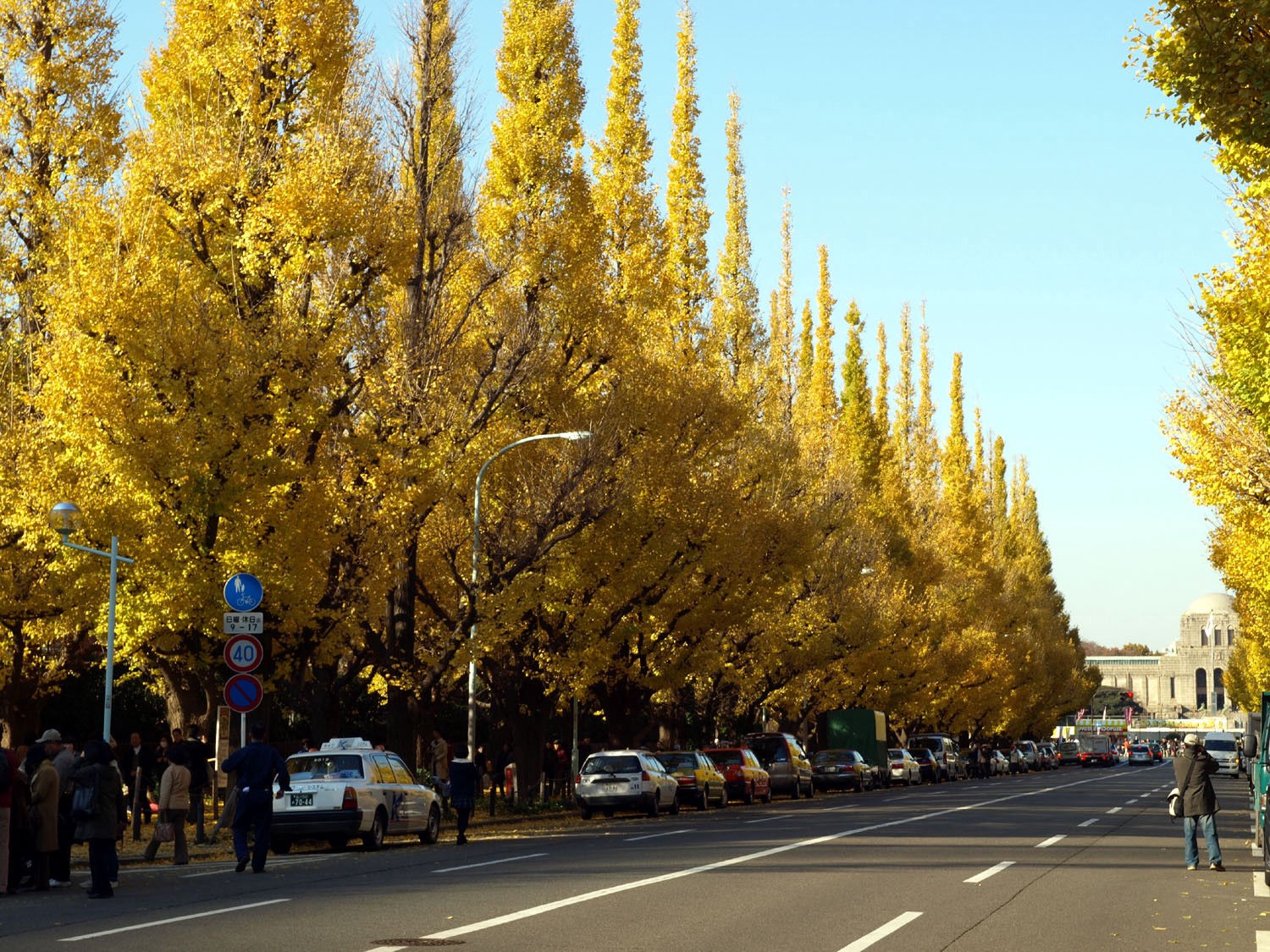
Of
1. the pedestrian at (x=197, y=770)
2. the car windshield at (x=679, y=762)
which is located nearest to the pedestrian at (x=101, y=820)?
the pedestrian at (x=197, y=770)

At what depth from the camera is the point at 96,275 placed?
24.2 m

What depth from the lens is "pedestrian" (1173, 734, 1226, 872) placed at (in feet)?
63.3

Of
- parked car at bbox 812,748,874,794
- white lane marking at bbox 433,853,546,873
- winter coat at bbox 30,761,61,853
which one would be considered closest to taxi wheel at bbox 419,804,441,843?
white lane marking at bbox 433,853,546,873

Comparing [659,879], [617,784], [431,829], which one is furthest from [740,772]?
[659,879]

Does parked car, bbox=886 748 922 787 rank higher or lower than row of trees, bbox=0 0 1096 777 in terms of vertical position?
lower

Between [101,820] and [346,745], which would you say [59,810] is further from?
[346,745]

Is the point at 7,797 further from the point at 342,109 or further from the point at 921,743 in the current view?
the point at 921,743

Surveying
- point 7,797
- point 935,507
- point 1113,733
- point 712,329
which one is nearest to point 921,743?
point 935,507

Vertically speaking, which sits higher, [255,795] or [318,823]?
[255,795]

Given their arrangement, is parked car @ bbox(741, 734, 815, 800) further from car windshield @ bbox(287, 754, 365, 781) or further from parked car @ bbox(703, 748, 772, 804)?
car windshield @ bbox(287, 754, 365, 781)

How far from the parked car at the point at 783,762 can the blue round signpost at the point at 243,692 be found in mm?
26307

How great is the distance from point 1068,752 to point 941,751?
48539mm

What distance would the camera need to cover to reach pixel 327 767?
23.6m

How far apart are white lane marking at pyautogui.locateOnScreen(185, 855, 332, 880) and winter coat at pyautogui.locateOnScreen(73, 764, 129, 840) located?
197cm
